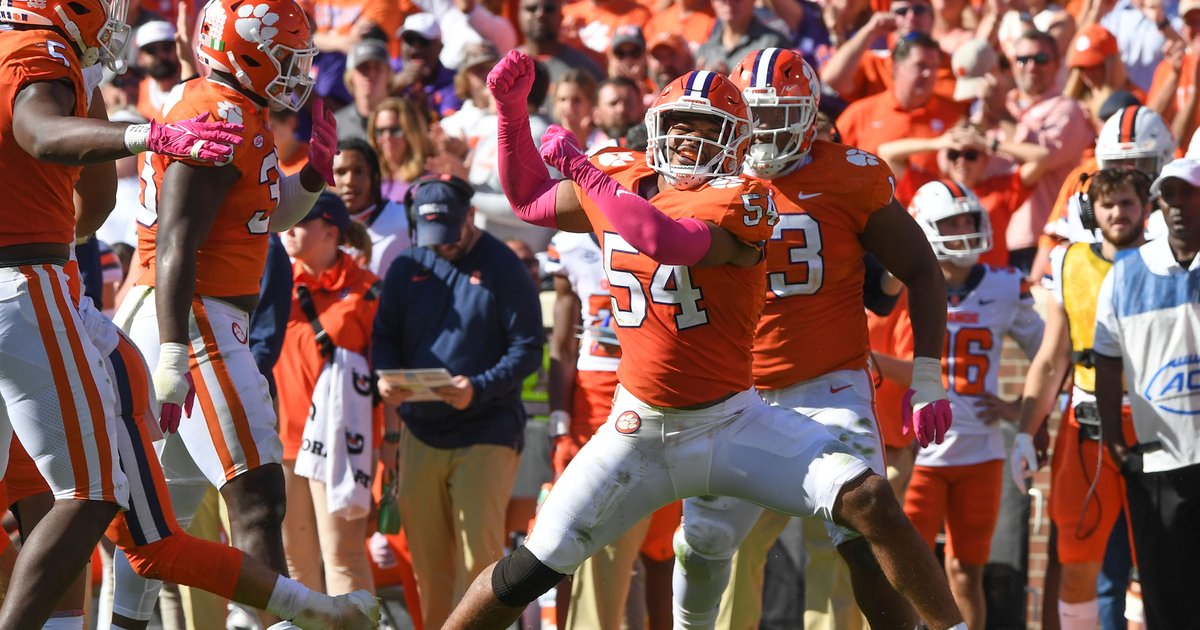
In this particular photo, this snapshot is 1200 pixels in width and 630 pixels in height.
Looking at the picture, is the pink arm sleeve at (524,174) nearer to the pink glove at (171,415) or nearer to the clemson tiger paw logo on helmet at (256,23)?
the clemson tiger paw logo on helmet at (256,23)

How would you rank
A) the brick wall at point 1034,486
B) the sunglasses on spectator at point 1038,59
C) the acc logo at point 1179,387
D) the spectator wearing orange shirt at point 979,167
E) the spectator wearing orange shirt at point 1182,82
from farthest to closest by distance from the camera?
the sunglasses on spectator at point 1038,59 → the spectator wearing orange shirt at point 1182,82 → the spectator wearing orange shirt at point 979,167 → the brick wall at point 1034,486 → the acc logo at point 1179,387

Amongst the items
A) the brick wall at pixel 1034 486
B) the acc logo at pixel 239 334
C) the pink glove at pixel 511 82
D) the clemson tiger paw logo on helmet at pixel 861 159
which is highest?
the pink glove at pixel 511 82

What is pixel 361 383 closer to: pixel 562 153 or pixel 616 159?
pixel 616 159

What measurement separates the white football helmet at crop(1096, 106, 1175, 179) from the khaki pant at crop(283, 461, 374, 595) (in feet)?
12.1

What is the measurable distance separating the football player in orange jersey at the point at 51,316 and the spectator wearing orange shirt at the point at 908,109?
518cm

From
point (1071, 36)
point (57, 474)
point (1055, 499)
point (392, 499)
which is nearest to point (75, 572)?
point (57, 474)

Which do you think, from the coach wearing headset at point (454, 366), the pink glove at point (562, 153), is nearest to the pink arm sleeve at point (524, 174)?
the pink glove at point (562, 153)

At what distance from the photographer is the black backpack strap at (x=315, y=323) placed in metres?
7.12

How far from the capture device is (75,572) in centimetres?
462

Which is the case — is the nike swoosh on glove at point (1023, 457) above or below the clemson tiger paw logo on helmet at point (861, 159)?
below

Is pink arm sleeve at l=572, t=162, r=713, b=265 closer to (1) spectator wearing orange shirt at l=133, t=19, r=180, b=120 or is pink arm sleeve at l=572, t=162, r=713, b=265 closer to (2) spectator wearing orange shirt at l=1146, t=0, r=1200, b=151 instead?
(2) spectator wearing orange shirt at l=1146, t=0, r=1200, b=151

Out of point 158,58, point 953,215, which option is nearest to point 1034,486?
point 953,215

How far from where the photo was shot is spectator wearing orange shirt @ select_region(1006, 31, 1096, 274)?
902cm

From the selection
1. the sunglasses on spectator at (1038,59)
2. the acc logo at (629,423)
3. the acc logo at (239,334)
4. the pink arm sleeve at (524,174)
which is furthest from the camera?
the sunglasses on spectator at (1038,59)
